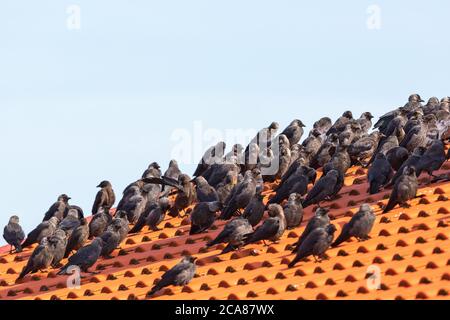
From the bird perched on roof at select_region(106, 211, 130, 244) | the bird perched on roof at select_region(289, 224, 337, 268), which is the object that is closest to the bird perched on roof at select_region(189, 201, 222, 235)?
the bird perched on roof at select_region(106, 211, 130, 244)

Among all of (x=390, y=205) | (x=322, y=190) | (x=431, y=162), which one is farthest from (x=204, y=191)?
(x=390, y=205)

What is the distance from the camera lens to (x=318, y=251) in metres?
17.6

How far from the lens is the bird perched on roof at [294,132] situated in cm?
2828

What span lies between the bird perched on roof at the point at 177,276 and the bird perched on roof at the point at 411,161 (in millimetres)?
4058

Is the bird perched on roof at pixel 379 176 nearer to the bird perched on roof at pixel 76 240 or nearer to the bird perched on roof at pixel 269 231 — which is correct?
the bird perched on roof at pixel 269 231

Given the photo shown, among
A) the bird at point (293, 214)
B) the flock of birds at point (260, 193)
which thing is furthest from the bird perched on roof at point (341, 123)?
the bird at point (293, 214)

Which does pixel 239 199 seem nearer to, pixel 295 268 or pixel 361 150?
pixel 361 150

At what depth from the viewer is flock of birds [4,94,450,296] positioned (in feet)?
62.6

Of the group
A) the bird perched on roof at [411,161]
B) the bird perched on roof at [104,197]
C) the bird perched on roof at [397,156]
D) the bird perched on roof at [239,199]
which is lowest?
the bird perched on roof at [104,197]

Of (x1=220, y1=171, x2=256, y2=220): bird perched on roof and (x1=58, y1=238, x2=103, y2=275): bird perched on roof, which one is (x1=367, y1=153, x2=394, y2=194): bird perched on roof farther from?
(x1=58, y1=238, x2=103, y2=275): bird perched on roof
